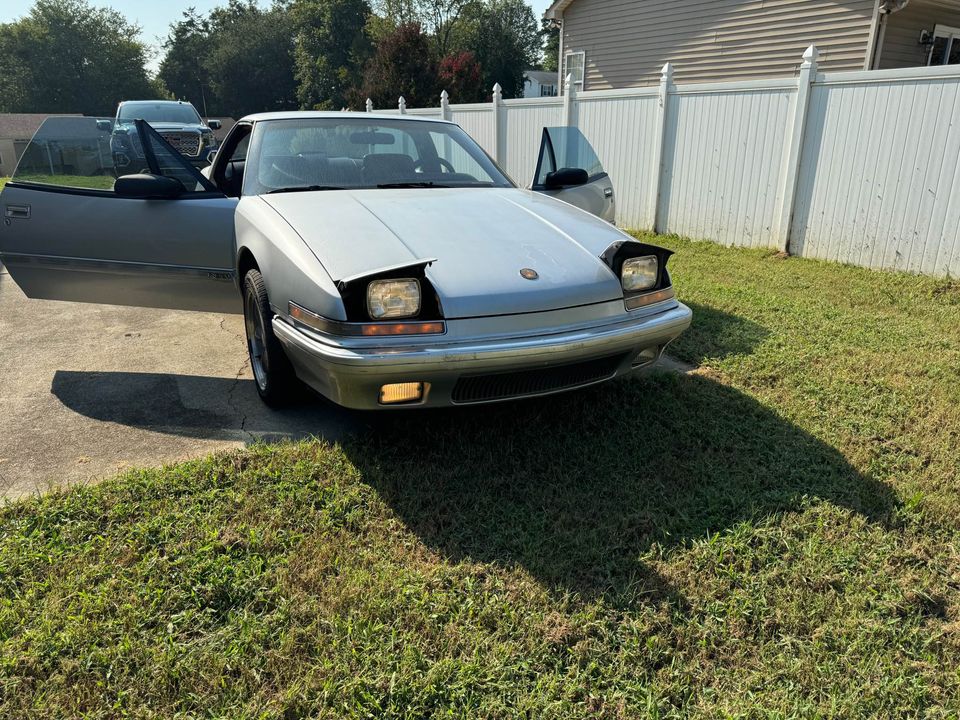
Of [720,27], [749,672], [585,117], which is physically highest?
[720,27]

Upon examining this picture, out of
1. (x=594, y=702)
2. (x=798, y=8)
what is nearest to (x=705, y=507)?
(x=594, y=702)

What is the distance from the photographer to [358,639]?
2035mm

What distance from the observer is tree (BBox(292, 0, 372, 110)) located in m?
48.7

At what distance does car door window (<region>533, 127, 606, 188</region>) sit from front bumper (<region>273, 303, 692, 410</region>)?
8.22 feet

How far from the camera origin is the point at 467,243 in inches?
117

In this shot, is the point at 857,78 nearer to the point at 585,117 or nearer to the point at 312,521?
the point at 585,117

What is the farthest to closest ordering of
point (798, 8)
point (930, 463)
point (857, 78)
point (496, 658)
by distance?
1. point (798, 8)
2. point (857, 78)
3. point (930, 463)
4. point (496, 658)

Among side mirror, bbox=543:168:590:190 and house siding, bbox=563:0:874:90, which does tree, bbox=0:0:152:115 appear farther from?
side mirror, bbox=543:168:590:190

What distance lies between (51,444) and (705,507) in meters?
3.07

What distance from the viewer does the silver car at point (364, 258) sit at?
260 cm

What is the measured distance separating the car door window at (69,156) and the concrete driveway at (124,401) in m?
1.17

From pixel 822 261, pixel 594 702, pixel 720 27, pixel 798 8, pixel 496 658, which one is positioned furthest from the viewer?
pixel 720 27

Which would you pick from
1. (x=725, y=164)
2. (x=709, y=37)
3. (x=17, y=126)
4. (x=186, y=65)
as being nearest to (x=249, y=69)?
(x=186, y=65)

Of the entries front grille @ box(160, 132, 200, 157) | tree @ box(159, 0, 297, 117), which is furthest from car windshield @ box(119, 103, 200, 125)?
tree @ box(159, 0, 297, 117)
